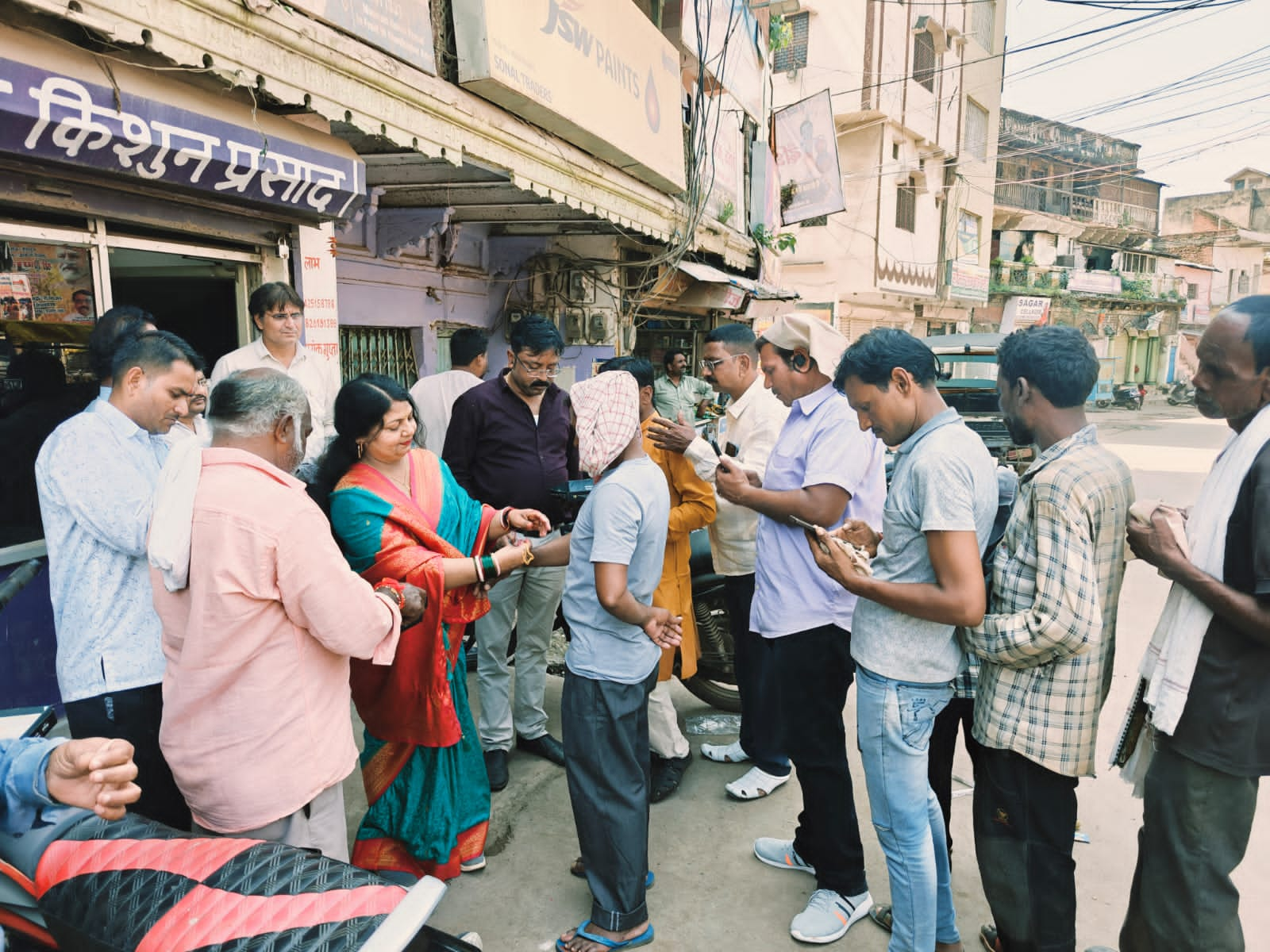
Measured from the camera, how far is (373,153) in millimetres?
4375

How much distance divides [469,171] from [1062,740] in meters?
4.36

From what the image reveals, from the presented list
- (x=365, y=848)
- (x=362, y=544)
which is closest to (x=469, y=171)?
(x=362, y=544)

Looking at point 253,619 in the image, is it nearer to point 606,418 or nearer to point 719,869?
point 606,418

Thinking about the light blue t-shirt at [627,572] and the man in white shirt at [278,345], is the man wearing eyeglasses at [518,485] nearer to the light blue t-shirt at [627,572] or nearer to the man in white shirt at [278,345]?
the man in white shirt at [278,345]

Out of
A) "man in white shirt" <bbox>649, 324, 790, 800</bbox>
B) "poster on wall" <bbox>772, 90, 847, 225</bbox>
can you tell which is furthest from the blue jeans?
"poster on wall" <bbox>772, 90, 847, 225</bbox>

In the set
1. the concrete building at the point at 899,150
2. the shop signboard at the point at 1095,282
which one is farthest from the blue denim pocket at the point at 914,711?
the shop signboard at the point at 1095,282

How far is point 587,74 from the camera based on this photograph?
505 centimetres

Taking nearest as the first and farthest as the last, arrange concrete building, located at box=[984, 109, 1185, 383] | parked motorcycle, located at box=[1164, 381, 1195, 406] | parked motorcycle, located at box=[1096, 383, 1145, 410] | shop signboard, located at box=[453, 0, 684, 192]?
shop signboard, located at box=[453, 0, 684, 192] < parked motorcycle, located at box=[1096, 383, 1145, 410] < concrete building, located at box=[984, 109, 1185, 383] < parked motorcycle, located at box=[1164, 381, 1195, 406]

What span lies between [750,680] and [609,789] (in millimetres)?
1146

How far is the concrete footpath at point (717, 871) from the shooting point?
2.52 meters

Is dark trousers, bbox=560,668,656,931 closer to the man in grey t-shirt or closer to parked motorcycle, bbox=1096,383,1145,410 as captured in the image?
the man in grey t-shirt

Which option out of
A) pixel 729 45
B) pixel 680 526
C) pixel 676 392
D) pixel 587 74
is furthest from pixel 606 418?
pixel 729 45

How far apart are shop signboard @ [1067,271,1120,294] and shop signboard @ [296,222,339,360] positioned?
1428 inches

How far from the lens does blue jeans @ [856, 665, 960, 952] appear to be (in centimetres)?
209
